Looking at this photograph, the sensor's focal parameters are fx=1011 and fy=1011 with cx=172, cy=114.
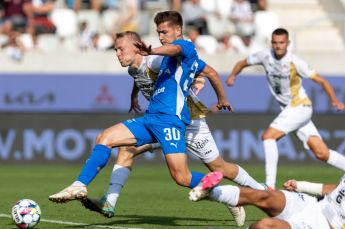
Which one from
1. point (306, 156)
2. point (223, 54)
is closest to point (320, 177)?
point (306, 156)

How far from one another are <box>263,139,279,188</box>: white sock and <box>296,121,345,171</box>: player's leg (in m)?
0.45

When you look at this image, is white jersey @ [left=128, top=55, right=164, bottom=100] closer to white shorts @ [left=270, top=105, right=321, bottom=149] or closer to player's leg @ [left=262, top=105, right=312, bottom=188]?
player's leg @ [left=262, top=105, right=312, bottom=188]

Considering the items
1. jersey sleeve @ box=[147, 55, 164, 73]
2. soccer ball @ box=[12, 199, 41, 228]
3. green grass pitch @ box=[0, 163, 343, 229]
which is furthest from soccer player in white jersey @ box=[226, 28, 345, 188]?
soccer ball @ box=[12, 199, 41, 228]

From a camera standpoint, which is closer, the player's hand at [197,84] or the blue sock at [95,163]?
the blue sock at [95,163]

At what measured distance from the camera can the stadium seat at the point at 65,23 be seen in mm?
21359

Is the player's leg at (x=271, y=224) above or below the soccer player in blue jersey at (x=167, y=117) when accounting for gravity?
below

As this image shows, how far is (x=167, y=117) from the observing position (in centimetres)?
946

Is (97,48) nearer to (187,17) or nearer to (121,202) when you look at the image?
(187,17)

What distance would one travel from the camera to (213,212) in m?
11.0

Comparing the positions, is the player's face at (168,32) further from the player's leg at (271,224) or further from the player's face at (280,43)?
the player's face at (280,43)

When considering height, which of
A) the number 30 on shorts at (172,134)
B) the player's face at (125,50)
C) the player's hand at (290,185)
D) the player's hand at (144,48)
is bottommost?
the player's hand at (290,185)

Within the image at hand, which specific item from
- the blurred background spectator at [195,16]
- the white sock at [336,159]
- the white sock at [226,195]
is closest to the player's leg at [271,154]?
the white sock at [336,159]

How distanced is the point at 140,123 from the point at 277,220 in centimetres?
242

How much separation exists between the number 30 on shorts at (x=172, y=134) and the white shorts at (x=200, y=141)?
405mm
